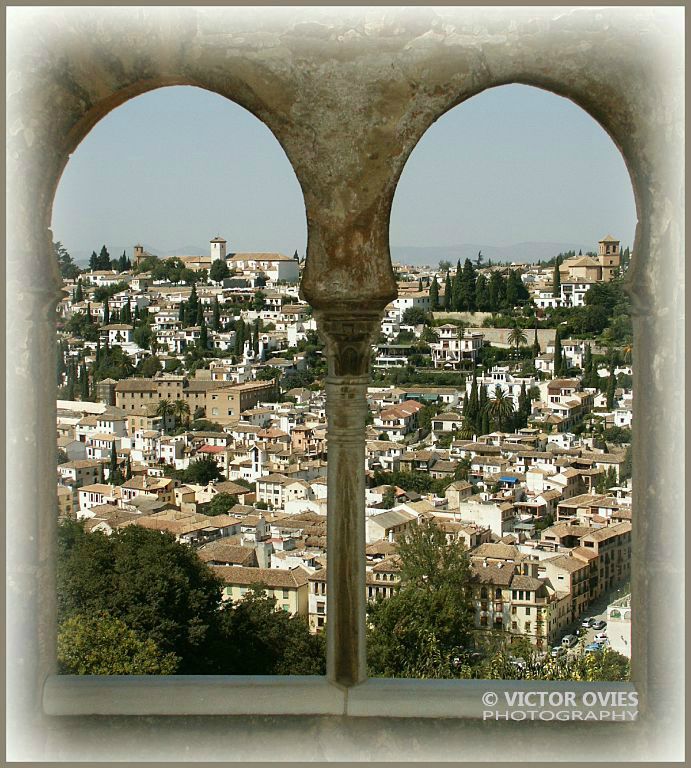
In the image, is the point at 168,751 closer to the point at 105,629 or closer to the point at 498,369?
the point at 105,629

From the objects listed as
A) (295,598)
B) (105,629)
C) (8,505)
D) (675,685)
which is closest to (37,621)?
(8,505)

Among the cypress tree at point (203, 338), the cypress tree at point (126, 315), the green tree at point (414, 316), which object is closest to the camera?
the cypress tree at point (126, 315)

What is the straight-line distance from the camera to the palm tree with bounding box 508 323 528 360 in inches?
720

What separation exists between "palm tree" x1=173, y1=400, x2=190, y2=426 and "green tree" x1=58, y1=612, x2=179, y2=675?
55.2 feet

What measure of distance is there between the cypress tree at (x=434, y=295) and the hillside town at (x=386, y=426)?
0.29 feet

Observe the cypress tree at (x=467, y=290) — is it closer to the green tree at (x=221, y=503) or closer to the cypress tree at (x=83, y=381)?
the green tree at (x=221, y=503)

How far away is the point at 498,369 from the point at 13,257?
17368 mm

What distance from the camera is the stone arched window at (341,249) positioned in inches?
116

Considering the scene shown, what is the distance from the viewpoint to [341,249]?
120 inches

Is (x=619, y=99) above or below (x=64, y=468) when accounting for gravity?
above

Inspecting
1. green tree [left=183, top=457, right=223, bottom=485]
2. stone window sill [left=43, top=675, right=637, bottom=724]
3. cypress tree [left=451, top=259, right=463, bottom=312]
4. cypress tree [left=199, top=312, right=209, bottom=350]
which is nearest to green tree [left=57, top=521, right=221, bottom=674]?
stone window sill [left=43, top=675, right=637, bottom=724]

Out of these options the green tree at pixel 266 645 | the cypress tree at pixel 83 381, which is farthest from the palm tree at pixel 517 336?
the green tree at pixel 266 645

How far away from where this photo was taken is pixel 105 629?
177 inches

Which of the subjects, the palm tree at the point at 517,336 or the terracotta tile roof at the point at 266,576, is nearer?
the terracotta tile roof at the point at 266,576
